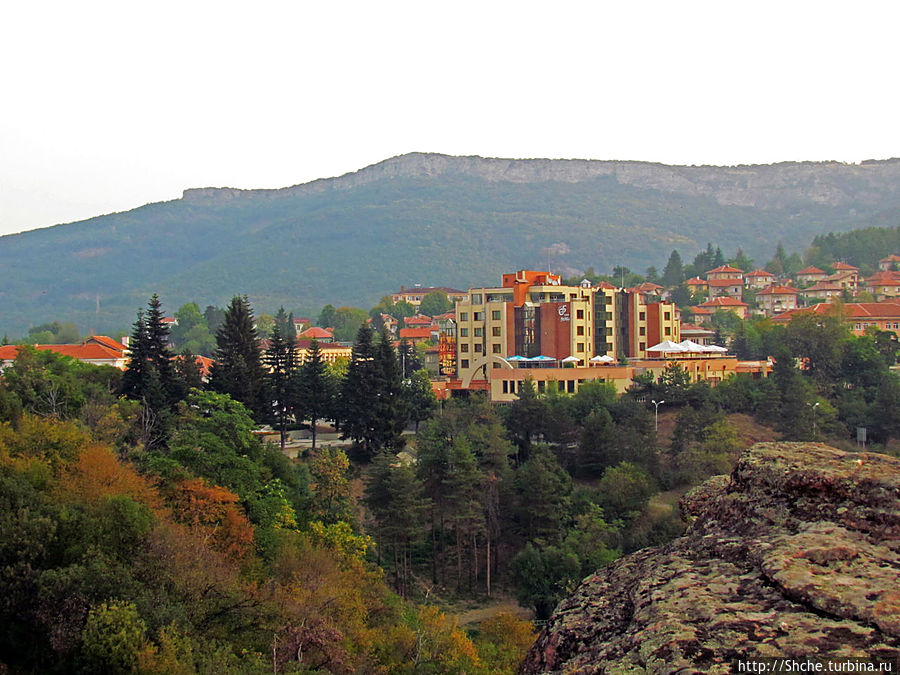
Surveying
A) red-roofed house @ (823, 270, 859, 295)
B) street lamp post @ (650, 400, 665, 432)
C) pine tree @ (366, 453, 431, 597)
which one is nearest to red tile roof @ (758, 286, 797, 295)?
red-roofed house @ (823, 270, 859, 295)

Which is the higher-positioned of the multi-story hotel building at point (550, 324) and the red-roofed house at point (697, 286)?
the red-roofed house at point (697, 286)

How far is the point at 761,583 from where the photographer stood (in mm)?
4465

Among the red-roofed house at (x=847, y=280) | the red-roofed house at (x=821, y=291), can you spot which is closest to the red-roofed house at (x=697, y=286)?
the red-roofed house at (x=821, y=291)

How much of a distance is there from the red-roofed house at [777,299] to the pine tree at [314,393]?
68780 mm

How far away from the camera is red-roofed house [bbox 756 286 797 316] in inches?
4016

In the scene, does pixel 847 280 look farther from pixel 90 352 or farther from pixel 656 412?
pixel 90 352

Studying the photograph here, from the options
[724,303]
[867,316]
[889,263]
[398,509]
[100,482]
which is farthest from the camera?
[889,263]

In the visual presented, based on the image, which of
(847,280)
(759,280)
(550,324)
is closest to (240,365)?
(550,324)

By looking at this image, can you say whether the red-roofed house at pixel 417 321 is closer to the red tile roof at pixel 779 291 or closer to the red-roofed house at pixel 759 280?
the red tile roof at pixel 779 291

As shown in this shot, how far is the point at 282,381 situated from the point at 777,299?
7371 cm

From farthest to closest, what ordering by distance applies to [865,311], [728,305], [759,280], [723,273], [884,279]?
[759,280] → [723,273] → [884,279] → [728,305] → [865,311]

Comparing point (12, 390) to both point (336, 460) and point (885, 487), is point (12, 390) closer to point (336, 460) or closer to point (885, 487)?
point (336, 460)

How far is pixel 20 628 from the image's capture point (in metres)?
15.5

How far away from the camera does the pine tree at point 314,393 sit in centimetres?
4706
